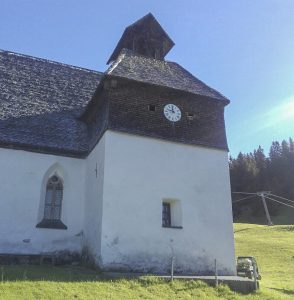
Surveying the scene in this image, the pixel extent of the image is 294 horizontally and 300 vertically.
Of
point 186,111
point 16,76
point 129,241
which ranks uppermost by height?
point 16,76

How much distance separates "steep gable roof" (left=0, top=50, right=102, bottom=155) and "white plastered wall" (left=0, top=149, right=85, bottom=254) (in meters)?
0.64

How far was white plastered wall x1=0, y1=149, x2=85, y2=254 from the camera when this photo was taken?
1711 centimetres

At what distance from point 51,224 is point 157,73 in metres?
8.85

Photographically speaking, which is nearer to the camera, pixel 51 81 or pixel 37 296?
pixel 37 296

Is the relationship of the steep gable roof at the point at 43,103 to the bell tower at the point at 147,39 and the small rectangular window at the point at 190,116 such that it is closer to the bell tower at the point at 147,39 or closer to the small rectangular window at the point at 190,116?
the bell tower at the point at 147,39

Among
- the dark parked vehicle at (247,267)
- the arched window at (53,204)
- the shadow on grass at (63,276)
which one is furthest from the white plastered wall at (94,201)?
the dark parked vehicle at (247,267)

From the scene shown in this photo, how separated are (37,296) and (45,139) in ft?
30.5

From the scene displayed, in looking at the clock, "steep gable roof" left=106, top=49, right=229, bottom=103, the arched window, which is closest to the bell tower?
"steep gable roof" left=106, top=49, right=229, bottom=103

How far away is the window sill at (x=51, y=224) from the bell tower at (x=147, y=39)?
423 inches

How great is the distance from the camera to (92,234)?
662 inches

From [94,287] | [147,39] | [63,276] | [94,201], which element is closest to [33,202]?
[94,201]

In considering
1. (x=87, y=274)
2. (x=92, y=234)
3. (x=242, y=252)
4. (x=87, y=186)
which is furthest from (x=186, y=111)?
(x=242, y=252)

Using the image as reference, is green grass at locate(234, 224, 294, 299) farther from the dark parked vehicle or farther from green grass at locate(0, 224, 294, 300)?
the dark parked vehicle

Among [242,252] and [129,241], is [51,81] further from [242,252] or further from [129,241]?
[242,252]
